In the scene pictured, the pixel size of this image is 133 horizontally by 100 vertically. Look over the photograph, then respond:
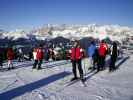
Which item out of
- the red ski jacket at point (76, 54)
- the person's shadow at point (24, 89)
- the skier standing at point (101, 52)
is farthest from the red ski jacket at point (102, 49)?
the person's shadow at point (24, 89)

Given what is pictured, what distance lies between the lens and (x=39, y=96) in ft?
28.9

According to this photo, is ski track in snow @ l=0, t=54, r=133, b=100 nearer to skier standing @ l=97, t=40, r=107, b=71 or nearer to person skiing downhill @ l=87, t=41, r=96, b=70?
skier standing @ l=97, t=40, r=107, b=71

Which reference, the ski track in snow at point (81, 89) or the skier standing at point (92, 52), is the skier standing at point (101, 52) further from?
the ski track in snow at point (81, 89)

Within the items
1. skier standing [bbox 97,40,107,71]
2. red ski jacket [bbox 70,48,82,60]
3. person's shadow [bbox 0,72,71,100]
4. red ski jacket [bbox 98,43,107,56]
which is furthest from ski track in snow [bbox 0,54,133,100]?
red ski jacket [bbox 98,43,107,56]

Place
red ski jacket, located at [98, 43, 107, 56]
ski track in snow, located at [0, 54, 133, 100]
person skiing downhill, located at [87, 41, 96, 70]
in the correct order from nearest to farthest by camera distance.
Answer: ski track in snow, located at [0, 54, 133, 100], person skiing downhill, located at [87, 41, 96, 70], red ski jacket, located at [98, 43, 107, 56]

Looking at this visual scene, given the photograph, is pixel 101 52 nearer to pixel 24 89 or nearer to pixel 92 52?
pixel 92 52

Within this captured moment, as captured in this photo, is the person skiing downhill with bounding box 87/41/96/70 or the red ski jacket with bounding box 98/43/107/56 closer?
the person skiing downhill with bounding box 87/41/96/70

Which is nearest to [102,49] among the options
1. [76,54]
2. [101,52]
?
[101,52]

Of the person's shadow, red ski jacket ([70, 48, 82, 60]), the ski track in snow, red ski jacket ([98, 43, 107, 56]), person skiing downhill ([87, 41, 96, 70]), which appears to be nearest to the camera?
the ski track in snow

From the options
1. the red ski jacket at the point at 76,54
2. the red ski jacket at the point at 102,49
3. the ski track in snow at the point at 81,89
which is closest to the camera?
the ski track in snow at the point at 81,89

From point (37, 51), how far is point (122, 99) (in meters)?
9.08

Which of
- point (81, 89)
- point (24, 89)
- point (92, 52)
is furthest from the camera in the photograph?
point (92, 52)

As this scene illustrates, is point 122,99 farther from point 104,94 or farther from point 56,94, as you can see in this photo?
point 56,94

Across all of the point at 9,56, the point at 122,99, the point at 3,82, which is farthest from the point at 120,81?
the point at 9,56
